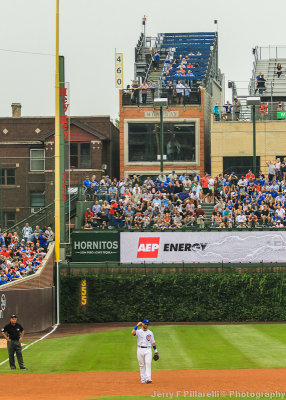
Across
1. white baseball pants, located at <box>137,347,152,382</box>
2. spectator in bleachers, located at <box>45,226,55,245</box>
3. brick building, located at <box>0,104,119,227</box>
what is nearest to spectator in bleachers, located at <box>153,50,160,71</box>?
brick building, located at <box>0,104,119,227</box>

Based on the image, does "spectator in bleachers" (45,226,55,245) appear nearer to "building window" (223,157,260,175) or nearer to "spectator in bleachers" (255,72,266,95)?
"building window" (223,157,260,175)

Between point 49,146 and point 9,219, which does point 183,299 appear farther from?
point 49,146

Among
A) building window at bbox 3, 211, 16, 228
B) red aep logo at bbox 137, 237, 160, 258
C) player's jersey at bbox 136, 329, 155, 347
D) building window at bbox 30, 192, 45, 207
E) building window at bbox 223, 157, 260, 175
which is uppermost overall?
building window at bbox 223, 157, 260, 175

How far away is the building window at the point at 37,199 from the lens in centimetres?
4830

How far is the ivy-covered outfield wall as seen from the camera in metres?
38.8

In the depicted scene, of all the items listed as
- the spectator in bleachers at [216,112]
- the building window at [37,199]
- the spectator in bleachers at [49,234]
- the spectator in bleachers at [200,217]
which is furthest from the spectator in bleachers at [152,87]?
the spectator in bleachers at [49,234]

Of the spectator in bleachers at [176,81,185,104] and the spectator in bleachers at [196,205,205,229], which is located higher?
the spectator in bleachers at [176,81,185,104]

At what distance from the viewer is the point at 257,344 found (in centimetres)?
2978

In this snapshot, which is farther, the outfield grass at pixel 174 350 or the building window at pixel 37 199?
the building window at pixel 37 199

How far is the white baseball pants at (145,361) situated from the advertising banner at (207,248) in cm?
1928

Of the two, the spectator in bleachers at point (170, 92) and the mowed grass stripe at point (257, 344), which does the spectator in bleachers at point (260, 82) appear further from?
the mowed grass stripe at point (257, 344)

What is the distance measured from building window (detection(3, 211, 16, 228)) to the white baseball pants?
25.7 meters

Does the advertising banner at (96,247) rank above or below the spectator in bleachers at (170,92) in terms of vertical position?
below

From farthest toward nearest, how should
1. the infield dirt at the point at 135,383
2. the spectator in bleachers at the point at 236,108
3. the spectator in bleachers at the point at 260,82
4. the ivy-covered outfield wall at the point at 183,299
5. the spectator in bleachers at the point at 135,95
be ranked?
the spectator in bleachers at the point at 260,82
the spectator in bleachers at the point at 135,95
the spectator in bleachers at the point at 236,108
the ivy-covered outfield wall at the point at 183,299
the infield dirt at the point at 135,383
